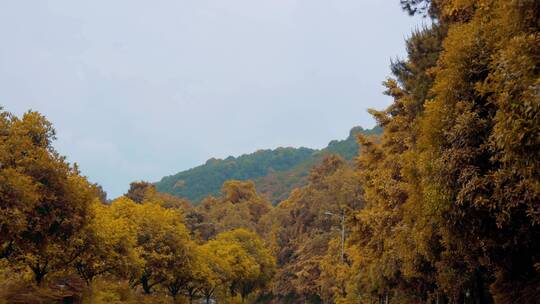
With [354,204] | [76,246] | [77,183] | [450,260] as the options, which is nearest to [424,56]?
[450,260]

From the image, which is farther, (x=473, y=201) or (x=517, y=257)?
(x=517, y=257)

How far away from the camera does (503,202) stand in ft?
31.5

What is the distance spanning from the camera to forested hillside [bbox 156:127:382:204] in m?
163

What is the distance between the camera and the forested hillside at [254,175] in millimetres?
163250

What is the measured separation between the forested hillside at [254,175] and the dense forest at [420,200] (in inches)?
4747

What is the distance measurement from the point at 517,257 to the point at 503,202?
3.41 metres

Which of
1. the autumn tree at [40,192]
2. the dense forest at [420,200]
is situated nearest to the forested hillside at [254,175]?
the dense forest at [420,200]

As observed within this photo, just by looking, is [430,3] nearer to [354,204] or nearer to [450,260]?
[450,260]

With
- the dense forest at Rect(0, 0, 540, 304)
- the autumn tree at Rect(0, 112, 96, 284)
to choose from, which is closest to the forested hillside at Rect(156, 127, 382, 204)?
the dense forest at Rect(0, 0, 540, 304)

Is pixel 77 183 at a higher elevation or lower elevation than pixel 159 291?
higher

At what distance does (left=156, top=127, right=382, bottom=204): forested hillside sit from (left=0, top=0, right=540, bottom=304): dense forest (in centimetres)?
12058

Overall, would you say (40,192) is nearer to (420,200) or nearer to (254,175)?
(420,200)

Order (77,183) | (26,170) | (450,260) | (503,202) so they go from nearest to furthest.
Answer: (503,202)
(450,260)
(26,170)
(77,183)

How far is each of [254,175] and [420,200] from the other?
18130 centimetres
